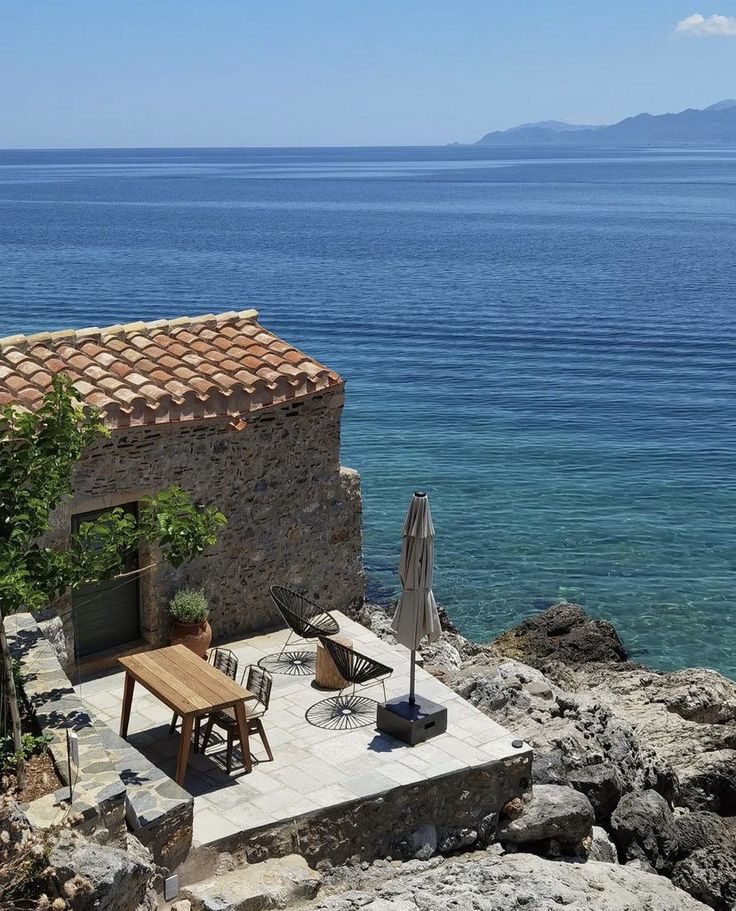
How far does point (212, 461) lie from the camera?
1435 cm

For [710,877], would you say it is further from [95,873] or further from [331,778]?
[95,873]

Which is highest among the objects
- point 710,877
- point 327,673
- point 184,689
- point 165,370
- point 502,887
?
point 165,370

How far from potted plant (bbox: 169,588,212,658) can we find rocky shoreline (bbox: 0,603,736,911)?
10.2ft

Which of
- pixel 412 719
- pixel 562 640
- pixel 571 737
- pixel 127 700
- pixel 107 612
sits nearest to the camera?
pixel 127 700

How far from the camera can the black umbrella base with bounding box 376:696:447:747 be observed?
39.8 feet

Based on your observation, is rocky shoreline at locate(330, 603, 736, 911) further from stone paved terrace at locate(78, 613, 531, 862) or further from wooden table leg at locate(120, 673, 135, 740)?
wooden table leg at locate(120, 673, 135, 740)

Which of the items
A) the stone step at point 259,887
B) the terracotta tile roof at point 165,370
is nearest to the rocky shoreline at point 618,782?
the stone step at point 259,887

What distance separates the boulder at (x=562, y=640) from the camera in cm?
1961

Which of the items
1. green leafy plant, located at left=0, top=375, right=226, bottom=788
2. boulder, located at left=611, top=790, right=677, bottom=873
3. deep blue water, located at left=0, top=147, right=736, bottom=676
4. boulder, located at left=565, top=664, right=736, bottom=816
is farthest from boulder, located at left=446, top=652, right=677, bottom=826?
deep blue water, located at left=0, top=147, right=736, bottom=676

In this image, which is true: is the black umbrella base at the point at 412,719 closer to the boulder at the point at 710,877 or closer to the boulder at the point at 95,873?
the boulder at the point at 710,877

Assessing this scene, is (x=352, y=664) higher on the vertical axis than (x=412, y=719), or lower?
higher

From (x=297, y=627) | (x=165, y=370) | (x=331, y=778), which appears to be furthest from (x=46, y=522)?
(x=165, y=370)

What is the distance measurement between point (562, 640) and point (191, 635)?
8.32 metres

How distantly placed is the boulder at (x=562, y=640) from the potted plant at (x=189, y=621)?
7.00 m
